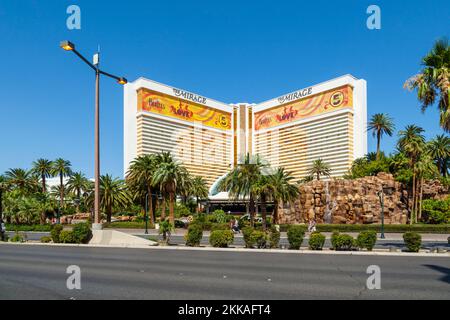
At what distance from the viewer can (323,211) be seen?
55188 mm

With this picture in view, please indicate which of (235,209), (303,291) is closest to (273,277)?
(303,291)

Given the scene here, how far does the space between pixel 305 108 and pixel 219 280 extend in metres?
151

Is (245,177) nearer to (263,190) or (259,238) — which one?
(263,190)

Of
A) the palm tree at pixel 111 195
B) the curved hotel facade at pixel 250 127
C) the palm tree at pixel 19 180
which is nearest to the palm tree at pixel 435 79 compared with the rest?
the palm tree at pixel 111 195

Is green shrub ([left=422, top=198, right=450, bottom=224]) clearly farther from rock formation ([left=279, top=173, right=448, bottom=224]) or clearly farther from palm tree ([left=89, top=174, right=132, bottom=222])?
palm tree ([left=89, top=174, right=132, bottom=222])

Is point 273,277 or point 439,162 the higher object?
point 439,162

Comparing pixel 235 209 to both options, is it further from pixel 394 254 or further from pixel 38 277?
pixel 38 277

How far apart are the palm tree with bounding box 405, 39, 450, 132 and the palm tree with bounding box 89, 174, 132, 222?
4851 centimetres

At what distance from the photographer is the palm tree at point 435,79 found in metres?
19.9

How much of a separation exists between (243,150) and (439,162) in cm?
11739

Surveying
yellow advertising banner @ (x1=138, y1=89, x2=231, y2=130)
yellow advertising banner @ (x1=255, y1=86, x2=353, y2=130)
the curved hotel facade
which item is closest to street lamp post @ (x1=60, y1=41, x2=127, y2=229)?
the curved hotel facade

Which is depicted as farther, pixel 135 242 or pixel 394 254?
pixel 135 242

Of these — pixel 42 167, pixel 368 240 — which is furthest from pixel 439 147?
pixel 42 167

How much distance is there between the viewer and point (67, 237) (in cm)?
2442
